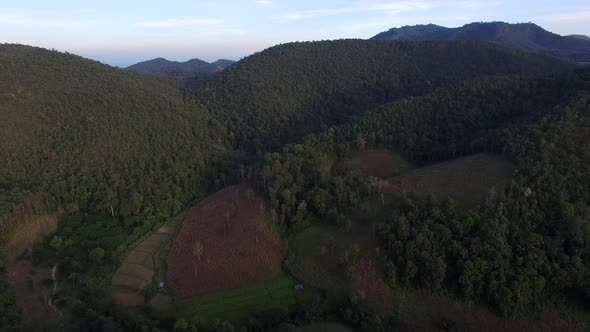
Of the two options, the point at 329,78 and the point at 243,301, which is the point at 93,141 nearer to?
the point at 243,301

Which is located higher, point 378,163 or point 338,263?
point 378,163

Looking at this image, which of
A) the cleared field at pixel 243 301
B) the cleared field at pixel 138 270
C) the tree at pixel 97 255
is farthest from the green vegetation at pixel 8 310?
the cleared field at pixel 243 301

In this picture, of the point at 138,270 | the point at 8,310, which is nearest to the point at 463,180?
the point at 138,270

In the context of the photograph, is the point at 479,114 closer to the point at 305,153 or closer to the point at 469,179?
the point at 469,179

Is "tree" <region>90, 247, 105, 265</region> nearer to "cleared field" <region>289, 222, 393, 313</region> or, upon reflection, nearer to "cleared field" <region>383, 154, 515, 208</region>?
"cleared field" <region>289, 222, 393, 313</region>

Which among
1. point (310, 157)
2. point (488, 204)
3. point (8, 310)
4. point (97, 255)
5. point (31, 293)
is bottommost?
point (31, 293)
